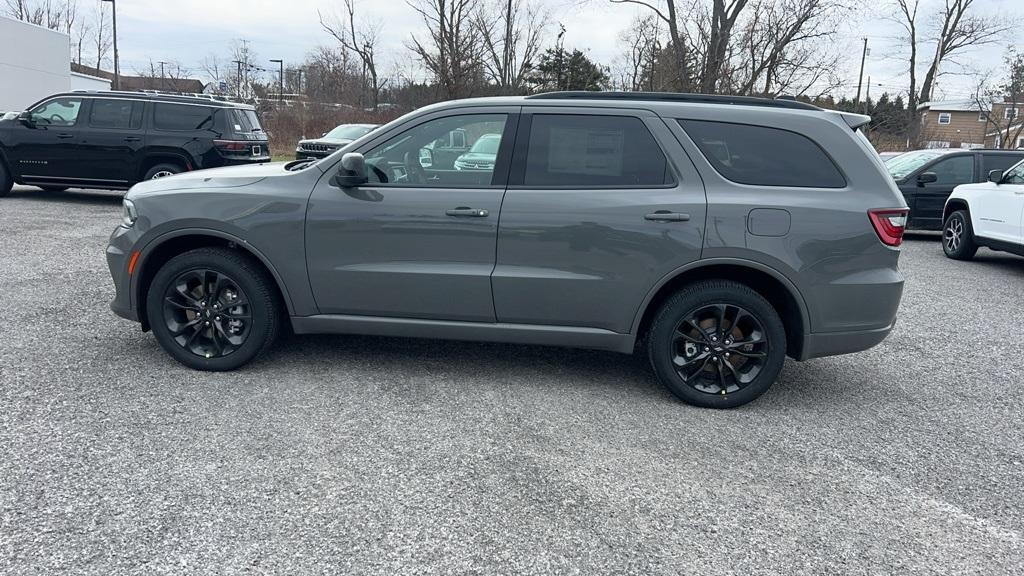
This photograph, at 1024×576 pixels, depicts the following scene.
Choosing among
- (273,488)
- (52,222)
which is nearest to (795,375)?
(273,488)

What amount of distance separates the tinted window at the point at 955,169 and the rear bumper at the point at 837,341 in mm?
9218

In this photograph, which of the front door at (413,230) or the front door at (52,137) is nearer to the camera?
the front door at (413,230)

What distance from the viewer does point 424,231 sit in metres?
4.27

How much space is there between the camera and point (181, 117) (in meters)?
12.0

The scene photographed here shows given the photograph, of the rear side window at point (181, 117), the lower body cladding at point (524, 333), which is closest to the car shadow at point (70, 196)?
the rear side window at point (181, 117)

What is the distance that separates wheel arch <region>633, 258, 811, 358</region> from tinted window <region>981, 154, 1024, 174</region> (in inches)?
389

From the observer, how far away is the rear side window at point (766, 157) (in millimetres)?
4141

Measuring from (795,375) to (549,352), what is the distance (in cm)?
172

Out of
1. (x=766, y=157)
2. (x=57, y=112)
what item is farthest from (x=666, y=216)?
(x=57, y=112)

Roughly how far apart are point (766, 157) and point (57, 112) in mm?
12094

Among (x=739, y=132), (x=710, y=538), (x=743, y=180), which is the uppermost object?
(x=739, y=132)

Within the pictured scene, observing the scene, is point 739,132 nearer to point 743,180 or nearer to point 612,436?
point 743,180

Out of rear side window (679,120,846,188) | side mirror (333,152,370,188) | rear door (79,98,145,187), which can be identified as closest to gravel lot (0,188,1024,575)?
side mirror (333,152,370,188)

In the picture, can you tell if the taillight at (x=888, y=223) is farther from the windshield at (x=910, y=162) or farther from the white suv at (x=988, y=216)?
the windshield at (x=910, y=162)
